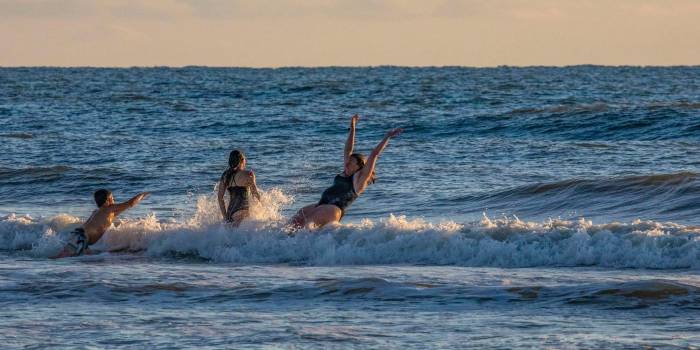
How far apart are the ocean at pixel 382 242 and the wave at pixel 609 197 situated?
5cm

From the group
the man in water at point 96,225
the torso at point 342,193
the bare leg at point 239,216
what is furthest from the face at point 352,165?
the man in water at point 96,225

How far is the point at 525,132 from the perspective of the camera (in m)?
28.4

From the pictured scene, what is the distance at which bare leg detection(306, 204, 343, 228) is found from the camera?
43.3 ft

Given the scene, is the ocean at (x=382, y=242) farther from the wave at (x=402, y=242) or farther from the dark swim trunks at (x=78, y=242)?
the dark swim trunks at (x=78, y=242)

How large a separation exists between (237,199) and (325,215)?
1.07m

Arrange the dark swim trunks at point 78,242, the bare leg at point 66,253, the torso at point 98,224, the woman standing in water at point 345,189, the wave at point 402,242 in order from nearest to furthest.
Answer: the wave at point 402,242, the woman standing in water at point 345,189, the bare leg at point 66,253, the dark swim trunks at point 78,242, the torso at point 98,224

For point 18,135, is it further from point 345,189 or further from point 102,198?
point 345,189

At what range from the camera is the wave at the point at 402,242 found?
38.4ft

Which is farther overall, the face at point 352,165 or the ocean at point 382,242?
the face at point 352,165

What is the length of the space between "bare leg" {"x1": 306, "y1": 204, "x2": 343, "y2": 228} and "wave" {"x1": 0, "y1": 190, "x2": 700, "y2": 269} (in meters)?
0.14

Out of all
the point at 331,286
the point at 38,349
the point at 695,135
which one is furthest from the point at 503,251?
the point at 695,135

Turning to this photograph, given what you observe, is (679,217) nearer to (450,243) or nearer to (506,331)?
(450,243)

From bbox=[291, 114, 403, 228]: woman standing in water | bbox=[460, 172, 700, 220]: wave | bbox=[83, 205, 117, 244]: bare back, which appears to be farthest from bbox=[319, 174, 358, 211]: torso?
bbox=[460, 172, 700, 220]: wave

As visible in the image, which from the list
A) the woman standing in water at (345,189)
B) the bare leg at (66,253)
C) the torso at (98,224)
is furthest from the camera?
the torso at (98,224)
